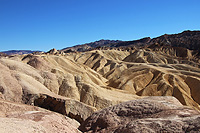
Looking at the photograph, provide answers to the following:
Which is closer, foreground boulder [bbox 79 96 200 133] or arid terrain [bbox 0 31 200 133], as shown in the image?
foreground boulder [bbox 79 96 200 133]

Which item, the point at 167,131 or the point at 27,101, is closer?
the point at 167,131

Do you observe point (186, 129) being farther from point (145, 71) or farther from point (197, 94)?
point (145, 71)

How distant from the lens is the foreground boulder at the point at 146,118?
4.59 metres

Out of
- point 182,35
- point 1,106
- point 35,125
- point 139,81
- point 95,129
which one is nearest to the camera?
point 35,125

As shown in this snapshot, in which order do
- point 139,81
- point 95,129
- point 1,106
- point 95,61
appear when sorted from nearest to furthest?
point 95,129 < point 1,106 < point 139,81 < point 95,61

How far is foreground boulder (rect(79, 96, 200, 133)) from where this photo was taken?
4585 mm

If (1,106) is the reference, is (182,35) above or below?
above

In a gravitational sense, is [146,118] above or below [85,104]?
above

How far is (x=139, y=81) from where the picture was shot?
125 feet

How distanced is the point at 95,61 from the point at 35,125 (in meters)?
66.8

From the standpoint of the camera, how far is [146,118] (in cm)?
566

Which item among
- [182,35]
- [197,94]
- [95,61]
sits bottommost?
[197,94]

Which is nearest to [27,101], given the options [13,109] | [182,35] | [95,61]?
[13,109]

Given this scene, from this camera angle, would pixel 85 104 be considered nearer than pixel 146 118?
No
